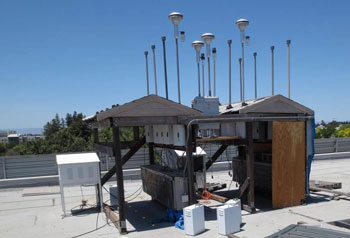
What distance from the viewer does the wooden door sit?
404 inches

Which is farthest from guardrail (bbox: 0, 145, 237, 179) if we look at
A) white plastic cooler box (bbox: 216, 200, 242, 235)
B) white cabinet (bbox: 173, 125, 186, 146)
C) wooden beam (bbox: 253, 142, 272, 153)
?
white plastic cooler box (bbox: 216, 200, 242, 235)

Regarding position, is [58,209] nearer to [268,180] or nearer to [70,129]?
[268,180]

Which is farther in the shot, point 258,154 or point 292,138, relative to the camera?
→ point 258,154

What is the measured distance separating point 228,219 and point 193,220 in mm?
898

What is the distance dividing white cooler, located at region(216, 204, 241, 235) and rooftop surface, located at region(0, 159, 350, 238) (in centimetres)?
21

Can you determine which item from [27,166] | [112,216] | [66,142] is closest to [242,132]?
[112,216]

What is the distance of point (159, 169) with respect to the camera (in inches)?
434

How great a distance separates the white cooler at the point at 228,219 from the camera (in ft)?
25.9

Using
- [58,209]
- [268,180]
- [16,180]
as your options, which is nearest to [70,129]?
[16,180]

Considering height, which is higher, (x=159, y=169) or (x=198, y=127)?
(x=198, y=127)

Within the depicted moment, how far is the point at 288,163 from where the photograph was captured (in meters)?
10.5

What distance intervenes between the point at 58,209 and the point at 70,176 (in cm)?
172

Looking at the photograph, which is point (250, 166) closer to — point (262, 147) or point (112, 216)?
point (262, 147)

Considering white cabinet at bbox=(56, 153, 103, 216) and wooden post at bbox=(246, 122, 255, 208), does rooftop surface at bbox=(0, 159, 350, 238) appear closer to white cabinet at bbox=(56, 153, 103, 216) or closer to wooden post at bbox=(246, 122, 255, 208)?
wooden post at bbox=(246, 122, 255, 208)
